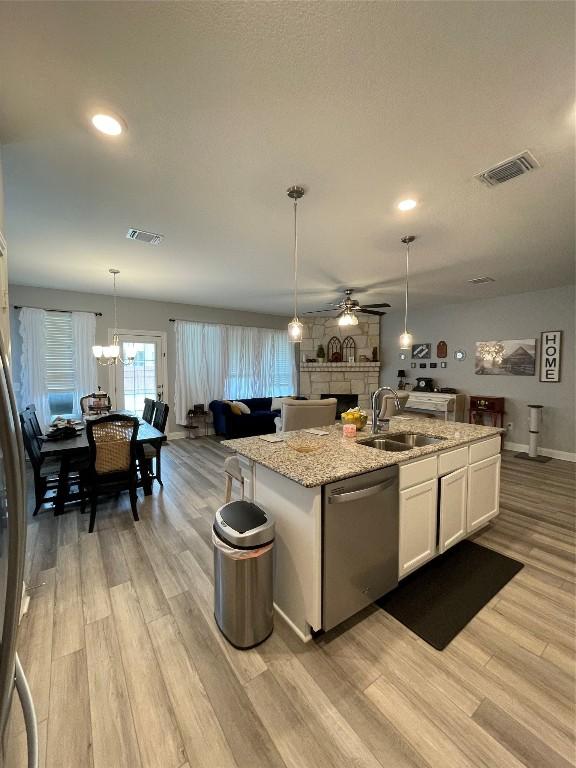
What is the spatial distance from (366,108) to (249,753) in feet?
9.35

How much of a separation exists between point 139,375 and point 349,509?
534 cm

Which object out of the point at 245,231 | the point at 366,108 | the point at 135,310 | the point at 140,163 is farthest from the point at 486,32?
the point at 135,310

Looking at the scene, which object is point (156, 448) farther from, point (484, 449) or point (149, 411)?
point (484, 449)

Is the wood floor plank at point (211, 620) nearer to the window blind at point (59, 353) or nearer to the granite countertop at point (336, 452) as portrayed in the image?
the granite countertop at point (336, 452)

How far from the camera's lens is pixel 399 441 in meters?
2.64

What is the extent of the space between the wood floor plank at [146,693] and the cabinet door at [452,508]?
1.91 m

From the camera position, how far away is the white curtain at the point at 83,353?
5180 mm

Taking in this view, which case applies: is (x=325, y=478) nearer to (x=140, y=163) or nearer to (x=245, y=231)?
(x=140, y=163)

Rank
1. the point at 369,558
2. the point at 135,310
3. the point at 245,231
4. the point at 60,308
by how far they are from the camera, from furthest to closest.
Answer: the point at 135,310
the point at 60,308
the point at 245,231
the point at 369,558

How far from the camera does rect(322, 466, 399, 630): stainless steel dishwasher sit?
1615 millimetres

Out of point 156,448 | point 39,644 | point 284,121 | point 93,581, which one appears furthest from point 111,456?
point 284,121

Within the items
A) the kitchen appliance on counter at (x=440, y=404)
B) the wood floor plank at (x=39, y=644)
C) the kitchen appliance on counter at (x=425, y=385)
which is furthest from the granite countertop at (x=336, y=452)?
the kitchen appliance on counter at (x=425, y=385)

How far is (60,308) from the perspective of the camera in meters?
5.07

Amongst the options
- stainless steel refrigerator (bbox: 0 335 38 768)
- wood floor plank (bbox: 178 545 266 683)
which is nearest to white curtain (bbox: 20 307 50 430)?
wood floor plank (bbox: 178 545 266 683)
